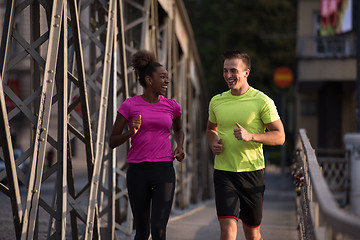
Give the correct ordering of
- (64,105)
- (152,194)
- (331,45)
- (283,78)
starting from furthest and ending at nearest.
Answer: (283,78)
(331,45)
(64,105)
(152,194)

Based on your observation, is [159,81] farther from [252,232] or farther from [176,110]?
[252,232]

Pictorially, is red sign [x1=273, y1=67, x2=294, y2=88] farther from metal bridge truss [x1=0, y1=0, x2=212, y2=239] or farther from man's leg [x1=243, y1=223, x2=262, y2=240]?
man's leg [x1=243, y1=223, x2=262, y2=240]

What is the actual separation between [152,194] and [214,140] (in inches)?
23.7

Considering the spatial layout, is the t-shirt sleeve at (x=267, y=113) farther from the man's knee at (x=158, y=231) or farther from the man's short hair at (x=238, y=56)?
the man's knee at (x=158, y=231)

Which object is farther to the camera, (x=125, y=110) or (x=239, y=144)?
(x=125, y=110)

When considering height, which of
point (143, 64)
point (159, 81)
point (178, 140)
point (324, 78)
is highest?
point (324, 78)

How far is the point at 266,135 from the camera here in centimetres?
498

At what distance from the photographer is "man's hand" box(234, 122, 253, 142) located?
15.8 feet

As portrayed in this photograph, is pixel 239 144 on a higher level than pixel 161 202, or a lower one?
higher

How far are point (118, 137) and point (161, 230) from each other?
74 centimetres

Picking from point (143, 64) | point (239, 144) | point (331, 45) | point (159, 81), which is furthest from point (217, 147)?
point (331, 45)

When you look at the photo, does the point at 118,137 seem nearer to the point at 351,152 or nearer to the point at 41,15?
the point at 41,15

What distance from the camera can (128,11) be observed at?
32.7 feet

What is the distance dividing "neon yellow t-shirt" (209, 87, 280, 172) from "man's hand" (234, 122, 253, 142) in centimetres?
19
